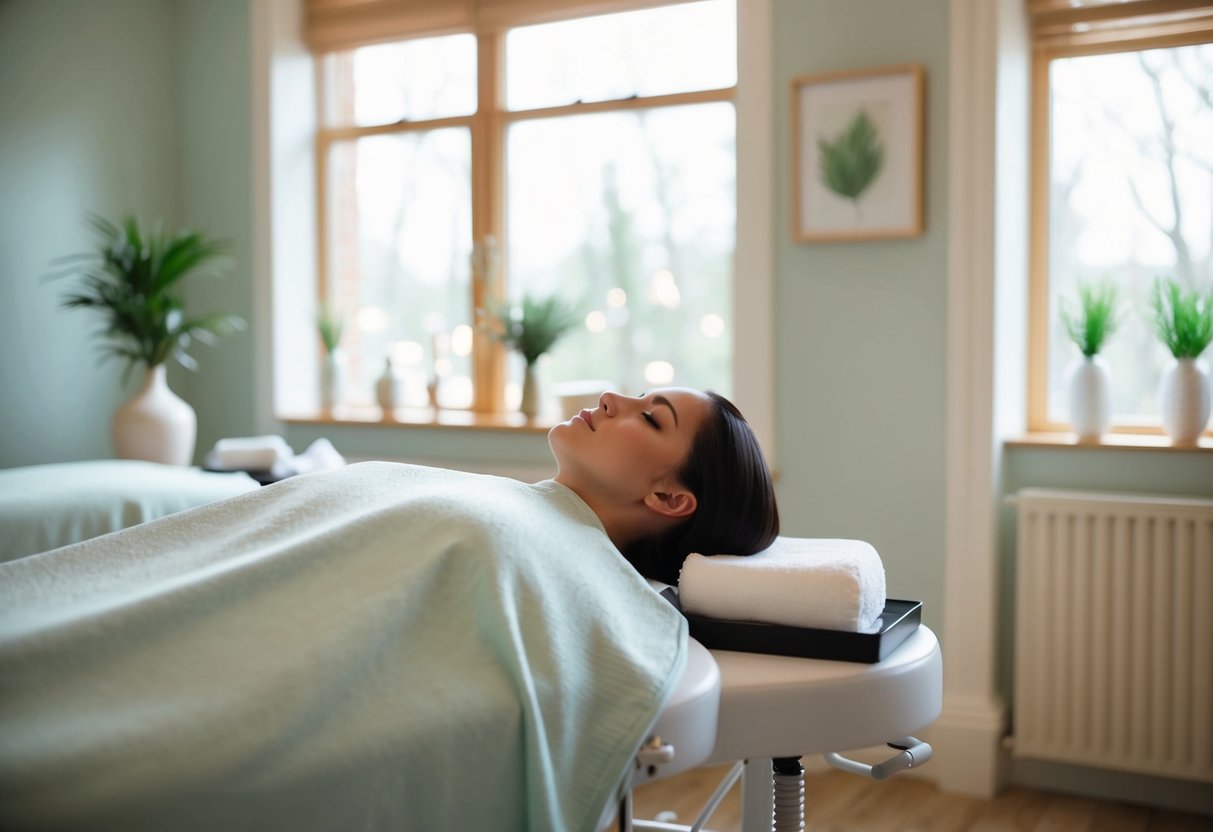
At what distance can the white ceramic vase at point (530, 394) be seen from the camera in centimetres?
338

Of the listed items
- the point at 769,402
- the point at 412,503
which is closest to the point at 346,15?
the point at 769,402

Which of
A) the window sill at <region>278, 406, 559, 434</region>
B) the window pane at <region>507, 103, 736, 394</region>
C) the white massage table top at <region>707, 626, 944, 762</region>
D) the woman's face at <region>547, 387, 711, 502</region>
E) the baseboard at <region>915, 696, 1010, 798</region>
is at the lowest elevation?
the baseboard at <region>915, 696, 1010, 798</region>

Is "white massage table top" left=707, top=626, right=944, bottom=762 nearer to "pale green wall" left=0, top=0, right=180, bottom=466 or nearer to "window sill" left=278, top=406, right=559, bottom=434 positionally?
"window sill" left=278, top=406, right=559, bottom=434

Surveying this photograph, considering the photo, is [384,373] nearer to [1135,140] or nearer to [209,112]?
[209,112]

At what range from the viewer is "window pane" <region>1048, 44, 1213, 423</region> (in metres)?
2.77

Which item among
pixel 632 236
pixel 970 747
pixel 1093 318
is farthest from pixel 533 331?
pixel 970 747

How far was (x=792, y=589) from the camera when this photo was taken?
3.85 feet

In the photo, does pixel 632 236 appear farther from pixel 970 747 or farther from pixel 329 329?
pixel 970 747

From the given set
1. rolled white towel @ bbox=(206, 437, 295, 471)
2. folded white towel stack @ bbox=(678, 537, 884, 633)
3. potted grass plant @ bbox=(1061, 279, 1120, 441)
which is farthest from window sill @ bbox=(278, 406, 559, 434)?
folded white towel stack @ bbox=(678, 537, 884, 633)

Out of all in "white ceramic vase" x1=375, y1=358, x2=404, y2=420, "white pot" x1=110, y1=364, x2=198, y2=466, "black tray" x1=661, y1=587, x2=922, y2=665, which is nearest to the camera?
"black tray" x1=661, y1=587, x2=922, y2=665

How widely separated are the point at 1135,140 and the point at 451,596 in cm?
251

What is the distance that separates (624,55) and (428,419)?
133 cm

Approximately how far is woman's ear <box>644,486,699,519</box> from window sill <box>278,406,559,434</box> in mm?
1875

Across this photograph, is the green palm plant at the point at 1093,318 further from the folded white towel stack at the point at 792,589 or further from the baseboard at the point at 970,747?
the folded white towel stack at the point at 792,589
